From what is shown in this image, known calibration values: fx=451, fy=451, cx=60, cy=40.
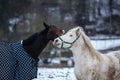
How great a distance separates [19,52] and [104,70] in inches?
68.2

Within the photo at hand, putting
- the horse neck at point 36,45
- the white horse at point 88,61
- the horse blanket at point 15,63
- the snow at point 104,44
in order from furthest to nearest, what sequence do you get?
the snow at point 104,44 < the horse neck at point 36,45 < the horse blanket at point 15,63 < the white horse at point 88,61

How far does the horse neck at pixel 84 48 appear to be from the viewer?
692cm

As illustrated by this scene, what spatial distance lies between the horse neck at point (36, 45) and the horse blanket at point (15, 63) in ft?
0.51

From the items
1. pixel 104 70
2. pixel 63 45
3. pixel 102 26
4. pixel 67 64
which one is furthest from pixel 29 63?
pixel 102 26

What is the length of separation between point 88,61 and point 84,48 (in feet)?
0.70

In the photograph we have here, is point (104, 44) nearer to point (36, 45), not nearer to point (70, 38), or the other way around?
point (36, 45)

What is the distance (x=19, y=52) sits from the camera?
7875 millimetres

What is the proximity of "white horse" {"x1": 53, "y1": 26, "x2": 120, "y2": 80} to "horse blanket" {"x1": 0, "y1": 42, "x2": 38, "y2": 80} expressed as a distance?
1093 millimetres

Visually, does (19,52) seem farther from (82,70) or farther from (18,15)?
(18,15)

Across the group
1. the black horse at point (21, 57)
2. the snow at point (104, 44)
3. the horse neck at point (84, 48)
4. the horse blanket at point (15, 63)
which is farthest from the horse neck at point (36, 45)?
the snow at point (104, 44)

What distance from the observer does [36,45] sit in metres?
8.14

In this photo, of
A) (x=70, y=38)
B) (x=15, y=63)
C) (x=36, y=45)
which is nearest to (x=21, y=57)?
(x=15, y=63)

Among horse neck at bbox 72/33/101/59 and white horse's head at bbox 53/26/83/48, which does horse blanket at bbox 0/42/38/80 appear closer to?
white horse's head at bbox 53/26/83/48

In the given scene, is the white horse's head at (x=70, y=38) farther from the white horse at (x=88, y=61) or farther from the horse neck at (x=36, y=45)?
the horse neck at (x=36, y=45)
